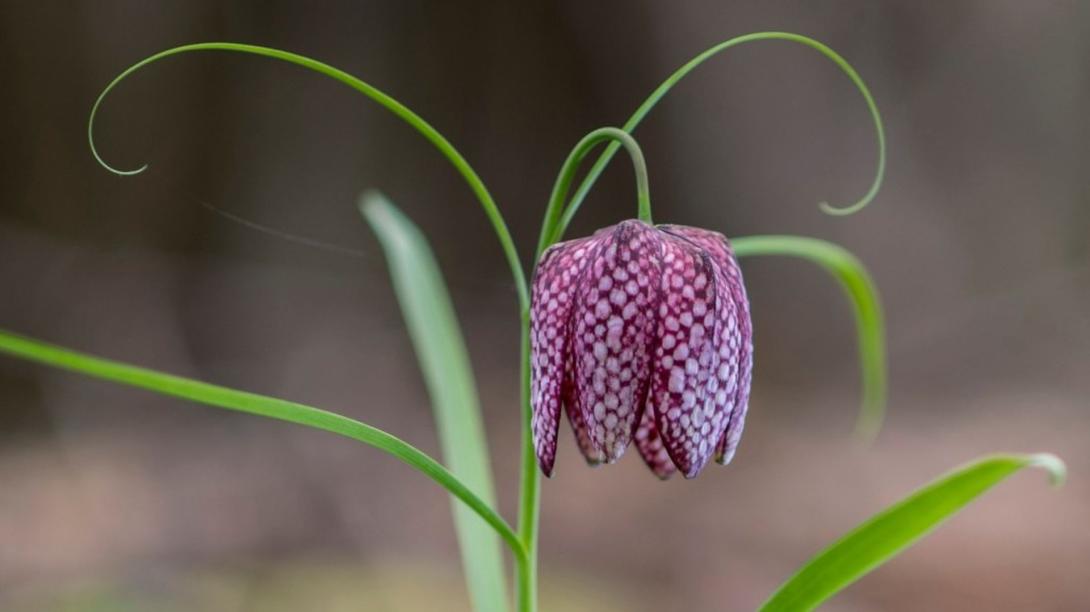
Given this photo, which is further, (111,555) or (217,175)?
(217,175)

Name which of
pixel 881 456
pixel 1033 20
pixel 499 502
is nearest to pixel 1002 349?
pixel 881 456

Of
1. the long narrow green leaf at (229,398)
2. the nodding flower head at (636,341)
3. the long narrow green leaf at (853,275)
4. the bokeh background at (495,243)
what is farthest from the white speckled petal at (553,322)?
the bokeh background at (495,243)

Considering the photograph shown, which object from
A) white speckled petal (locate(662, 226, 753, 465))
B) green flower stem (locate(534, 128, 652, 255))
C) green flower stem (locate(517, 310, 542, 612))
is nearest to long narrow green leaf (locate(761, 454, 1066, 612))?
white speckled petal (locate(662, 226, 753, 465))

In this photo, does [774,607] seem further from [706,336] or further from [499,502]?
[499,502]

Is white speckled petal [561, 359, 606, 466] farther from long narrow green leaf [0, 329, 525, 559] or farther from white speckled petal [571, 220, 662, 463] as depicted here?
long narrow green leaf [0, 329, 525, 559]

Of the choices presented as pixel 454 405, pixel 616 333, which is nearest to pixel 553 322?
pixel 616 333
